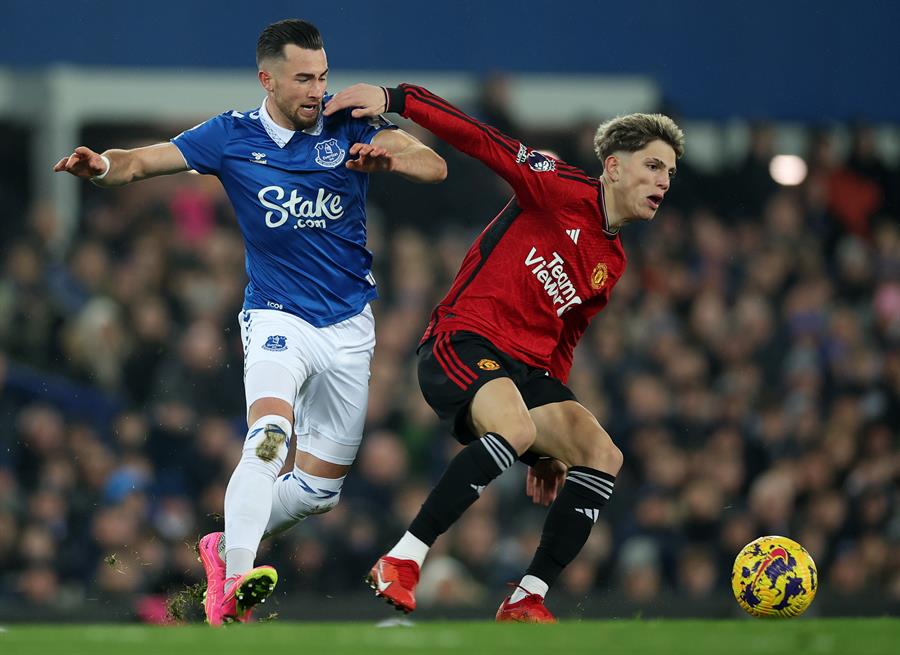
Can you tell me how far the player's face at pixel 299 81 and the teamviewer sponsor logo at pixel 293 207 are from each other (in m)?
0.33

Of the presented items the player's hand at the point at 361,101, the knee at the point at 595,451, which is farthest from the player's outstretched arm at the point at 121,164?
the knee at the point at 595,451

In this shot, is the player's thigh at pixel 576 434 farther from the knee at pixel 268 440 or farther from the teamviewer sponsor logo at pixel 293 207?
the teamviewer sponsor logo at pixel 293 207

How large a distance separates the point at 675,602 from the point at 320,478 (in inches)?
159

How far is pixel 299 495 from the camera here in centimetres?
724

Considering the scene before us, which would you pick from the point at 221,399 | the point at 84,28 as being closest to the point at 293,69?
the point at 221,399

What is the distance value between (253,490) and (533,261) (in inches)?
63.0

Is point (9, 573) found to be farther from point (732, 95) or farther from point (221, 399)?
point (732, 95)

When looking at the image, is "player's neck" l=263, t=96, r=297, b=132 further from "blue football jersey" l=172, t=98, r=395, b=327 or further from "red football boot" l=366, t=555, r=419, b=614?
"red football boot" l=366, t=555, r=419, b=614

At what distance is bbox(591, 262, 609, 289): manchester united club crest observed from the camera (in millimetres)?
6968

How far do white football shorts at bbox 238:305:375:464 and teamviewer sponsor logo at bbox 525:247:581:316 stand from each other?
0.86 m

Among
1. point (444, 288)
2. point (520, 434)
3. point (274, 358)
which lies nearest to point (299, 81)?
point (274, 358)

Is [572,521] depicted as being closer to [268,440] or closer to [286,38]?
[268,440]

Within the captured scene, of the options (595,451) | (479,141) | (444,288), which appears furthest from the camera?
(444,288)

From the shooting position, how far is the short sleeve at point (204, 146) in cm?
684
